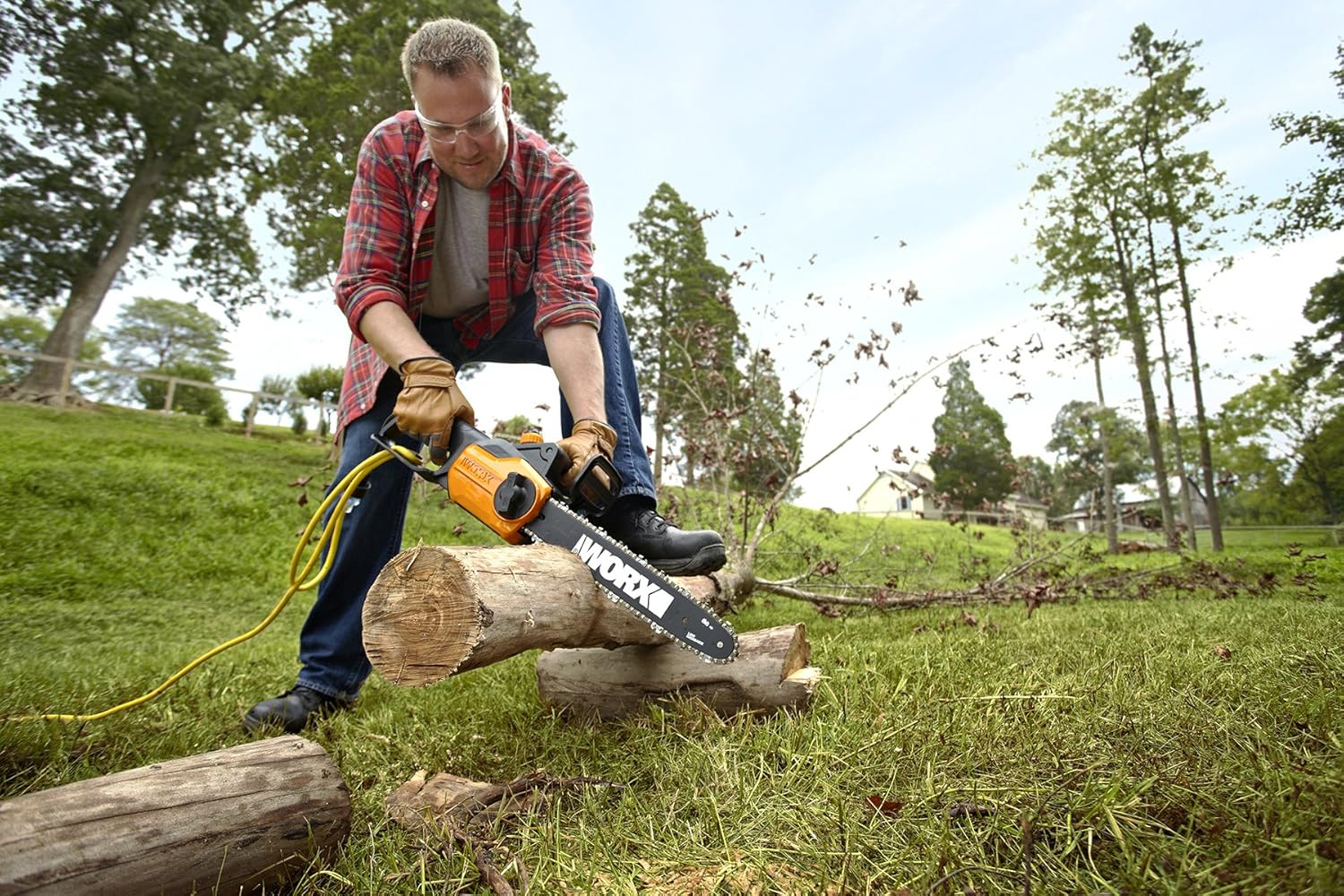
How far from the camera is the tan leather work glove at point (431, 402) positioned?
2180mm

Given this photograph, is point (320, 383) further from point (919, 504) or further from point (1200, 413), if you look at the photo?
point (919, 504)

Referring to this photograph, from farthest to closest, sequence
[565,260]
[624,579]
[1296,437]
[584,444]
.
Result: [1296,437] → [565,260] → [584,444] → [624,579]

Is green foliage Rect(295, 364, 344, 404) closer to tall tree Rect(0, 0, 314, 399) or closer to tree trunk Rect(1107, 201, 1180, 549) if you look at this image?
tall tree Rect(0, 0, 314, 399)

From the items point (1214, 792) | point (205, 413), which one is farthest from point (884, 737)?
point (205, 413)

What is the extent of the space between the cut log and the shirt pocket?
1780 mm

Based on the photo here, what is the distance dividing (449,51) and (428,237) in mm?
618

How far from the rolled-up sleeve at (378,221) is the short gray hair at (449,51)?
266mm

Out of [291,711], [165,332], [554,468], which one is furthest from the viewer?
[165,332]

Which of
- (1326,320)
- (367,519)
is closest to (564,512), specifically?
(367,519)

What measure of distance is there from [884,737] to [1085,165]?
18499 millimetres

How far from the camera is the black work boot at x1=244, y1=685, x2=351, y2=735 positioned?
92.6 inches

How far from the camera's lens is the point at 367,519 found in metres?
2.64

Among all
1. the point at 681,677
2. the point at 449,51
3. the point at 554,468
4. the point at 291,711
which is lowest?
the point at 291,711

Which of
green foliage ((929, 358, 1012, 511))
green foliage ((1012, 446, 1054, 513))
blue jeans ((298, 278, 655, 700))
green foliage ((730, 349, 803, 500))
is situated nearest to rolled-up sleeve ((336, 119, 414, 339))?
blue jeans ((298, 278, 655, 700))
